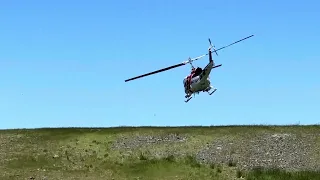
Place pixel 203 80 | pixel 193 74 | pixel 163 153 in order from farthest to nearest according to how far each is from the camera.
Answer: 1. pixel 163 153
2. pixel 193 74
3. pixel 203 80

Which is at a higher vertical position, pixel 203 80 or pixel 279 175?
pixel 203 80

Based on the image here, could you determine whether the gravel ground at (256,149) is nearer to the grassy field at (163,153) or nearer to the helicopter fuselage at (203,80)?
the grassy field at (163,153)

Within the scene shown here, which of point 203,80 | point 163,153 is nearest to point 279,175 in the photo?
point 203,80

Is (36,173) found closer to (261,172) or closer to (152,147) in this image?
(152,147)

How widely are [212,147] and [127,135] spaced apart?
33.0ft

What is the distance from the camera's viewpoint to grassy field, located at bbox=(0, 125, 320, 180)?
47.3 meters

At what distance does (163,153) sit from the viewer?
176 feet

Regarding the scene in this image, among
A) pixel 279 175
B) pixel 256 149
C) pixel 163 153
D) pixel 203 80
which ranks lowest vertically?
pixel 279 175

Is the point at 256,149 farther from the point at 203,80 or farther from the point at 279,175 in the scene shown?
the point at 203,80

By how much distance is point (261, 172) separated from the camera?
47.1 metres

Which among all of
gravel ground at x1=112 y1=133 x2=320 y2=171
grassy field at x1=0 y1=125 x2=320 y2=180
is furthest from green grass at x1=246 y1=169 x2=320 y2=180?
gravel ground at x1=112 y1=133 x2=320 y2=171

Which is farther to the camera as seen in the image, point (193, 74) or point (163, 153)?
point (163, 153)

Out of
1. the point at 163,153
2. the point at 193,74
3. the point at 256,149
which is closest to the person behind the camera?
the point at 193,74

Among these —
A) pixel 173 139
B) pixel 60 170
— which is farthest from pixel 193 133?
pixel 60 170
